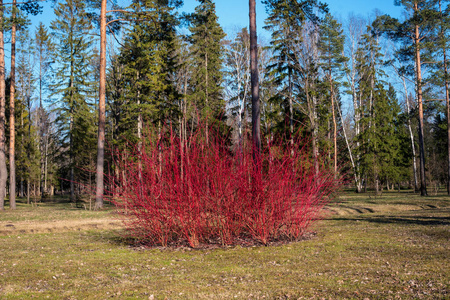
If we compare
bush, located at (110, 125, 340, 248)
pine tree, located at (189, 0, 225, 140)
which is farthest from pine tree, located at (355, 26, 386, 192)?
bush, located at (110, 125, 340, 248)

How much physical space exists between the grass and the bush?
1.56 feet

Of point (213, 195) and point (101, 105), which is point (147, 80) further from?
point (213, 195)

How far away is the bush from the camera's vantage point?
266 inches

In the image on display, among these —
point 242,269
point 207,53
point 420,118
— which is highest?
point 207,53

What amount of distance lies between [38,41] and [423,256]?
34.5 metres

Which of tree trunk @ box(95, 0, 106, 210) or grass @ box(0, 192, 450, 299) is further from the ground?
tree trunk @ box(95, 0, 106, 210)

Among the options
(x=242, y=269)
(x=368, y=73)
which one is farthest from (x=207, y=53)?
(x=242, y=269)

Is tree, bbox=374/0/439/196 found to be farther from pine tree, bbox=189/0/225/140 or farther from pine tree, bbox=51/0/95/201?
pine tree, bbox=51/0/95/201

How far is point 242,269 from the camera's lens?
5.29 m

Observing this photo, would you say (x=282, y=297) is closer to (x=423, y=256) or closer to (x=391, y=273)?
(x=391, y=273)

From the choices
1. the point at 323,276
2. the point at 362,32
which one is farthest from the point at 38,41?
the point at 323,276

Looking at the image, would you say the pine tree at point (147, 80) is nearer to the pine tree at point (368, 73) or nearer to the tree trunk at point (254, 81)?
the tree trunk at point (254, 81)

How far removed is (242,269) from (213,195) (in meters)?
1.90

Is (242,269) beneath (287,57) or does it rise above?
beneath
